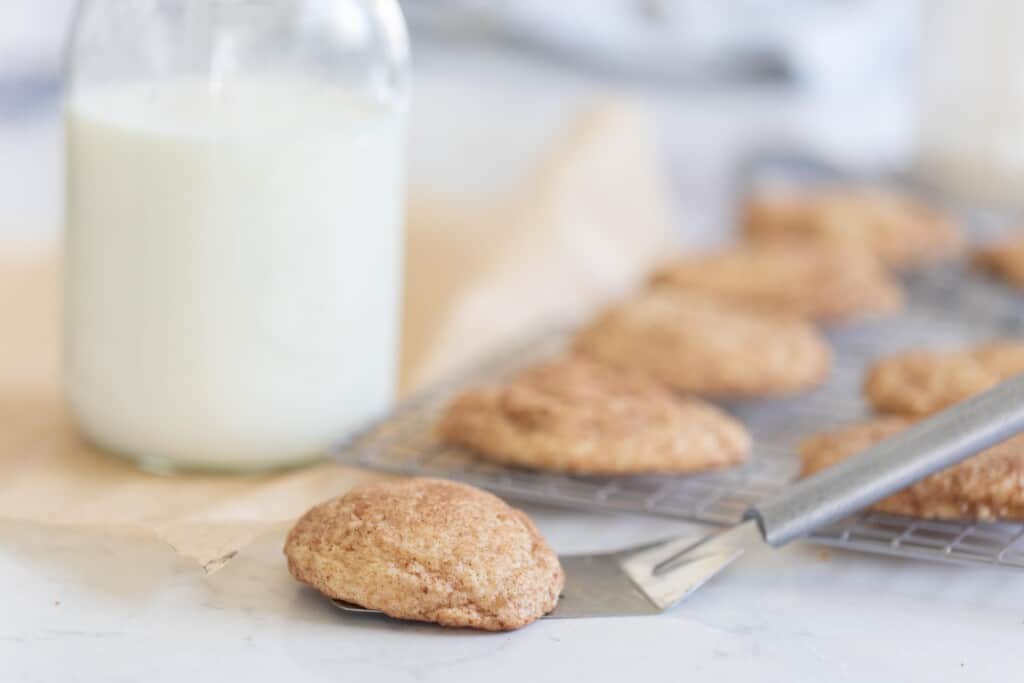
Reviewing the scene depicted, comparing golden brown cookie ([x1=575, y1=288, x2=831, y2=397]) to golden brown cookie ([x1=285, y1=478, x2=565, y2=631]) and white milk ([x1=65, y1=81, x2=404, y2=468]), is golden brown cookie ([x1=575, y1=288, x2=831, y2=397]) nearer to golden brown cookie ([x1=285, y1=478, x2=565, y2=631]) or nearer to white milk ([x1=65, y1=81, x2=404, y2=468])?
white milk ([x1=65, y1=81, x2=404, y2=468])

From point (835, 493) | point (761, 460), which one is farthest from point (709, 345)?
point (835, 493)

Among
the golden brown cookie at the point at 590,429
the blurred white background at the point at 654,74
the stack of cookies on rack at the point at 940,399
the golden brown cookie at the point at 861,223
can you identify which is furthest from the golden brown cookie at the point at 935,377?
the blurred white background at the point at 654,74

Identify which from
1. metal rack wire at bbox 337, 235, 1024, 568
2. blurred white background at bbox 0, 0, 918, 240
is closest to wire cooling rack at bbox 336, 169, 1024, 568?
metal rack wire at bbox 337, 235, 1024, 568

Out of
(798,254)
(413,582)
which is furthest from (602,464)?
(798,254)

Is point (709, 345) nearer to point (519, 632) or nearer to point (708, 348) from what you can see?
point (708, 348)

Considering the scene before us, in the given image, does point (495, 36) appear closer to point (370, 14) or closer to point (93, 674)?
point (370, 14)

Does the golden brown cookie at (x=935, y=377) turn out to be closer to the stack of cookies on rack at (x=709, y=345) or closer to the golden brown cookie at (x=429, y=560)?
the stack of cookies on rack at (x=709, y=345)
